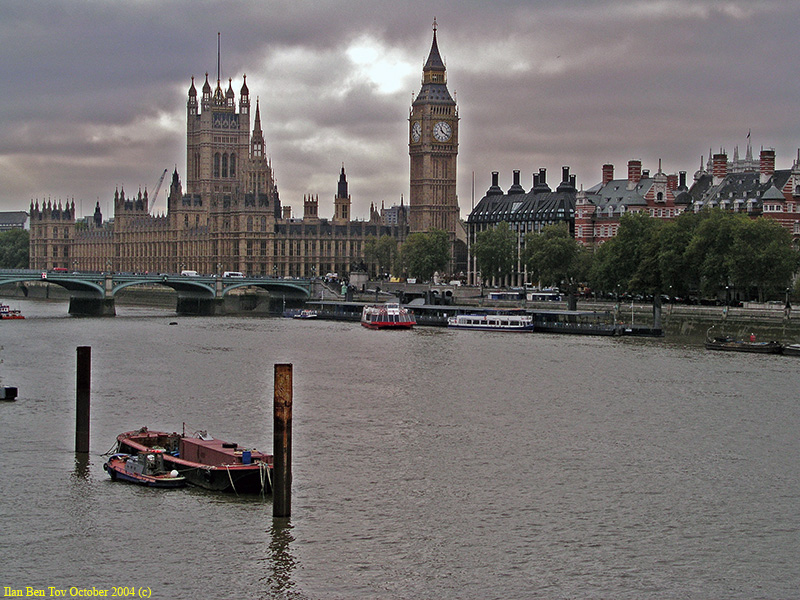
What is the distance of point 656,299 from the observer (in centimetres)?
7238

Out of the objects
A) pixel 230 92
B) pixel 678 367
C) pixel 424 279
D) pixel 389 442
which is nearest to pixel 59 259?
pixel 230 92

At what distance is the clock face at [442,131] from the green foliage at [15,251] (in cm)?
7862

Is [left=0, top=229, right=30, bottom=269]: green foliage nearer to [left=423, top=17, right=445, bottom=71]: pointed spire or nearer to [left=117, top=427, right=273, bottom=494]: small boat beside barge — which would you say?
[left=423, top=17, right=445, bottom=71]: pointed spire

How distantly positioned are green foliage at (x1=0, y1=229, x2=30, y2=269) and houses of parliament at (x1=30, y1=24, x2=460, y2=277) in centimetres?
383

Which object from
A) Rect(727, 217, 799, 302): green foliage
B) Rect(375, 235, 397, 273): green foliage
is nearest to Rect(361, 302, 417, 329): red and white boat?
Rect(727, 217, 799, 302): green foliage

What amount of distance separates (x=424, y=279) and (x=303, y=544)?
313 ft

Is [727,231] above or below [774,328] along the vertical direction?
above

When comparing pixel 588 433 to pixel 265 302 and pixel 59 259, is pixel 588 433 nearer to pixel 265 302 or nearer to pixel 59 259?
pixel 265 302

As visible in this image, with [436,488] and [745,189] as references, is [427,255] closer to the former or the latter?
[745,189]

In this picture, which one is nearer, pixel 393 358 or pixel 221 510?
pixel 221 510

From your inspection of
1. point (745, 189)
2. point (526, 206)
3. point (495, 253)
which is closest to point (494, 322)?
point (745, 189)

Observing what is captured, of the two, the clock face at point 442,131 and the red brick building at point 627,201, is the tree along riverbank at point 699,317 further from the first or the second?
the clock face at point 442,131

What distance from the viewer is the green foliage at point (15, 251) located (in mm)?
187375

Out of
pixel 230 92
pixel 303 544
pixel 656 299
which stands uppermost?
pixel 230 92
